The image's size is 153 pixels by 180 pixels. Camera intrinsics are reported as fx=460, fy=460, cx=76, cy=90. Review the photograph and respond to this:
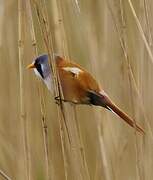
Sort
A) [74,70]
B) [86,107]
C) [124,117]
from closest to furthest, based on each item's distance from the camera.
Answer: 1. [124,117]
2. [74,70]
3. [86,107]

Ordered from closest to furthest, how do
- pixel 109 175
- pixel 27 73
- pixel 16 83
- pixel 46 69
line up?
1. pixel 46 69
2. pixel 109 175
3. pixel 27 73
4. pixel 16 83

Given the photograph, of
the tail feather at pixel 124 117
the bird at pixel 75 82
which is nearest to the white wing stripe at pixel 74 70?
the bird at pixel 75 82

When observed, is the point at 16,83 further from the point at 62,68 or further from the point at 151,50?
the point at 151,50

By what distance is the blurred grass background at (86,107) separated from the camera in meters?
1.35

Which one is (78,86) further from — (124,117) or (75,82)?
(124,117)

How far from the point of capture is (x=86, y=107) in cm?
162

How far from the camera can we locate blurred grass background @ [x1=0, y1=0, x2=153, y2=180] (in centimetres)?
135

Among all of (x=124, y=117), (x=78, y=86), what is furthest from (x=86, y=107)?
(x=124, y=117)

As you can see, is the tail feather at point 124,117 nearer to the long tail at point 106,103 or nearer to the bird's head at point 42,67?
the long tail at point 106,103

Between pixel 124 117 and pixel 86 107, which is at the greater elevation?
pixel 86 107

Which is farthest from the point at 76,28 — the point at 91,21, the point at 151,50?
the point at 151,50

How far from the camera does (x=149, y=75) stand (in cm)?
141

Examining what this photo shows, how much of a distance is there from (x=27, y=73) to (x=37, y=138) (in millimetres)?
276

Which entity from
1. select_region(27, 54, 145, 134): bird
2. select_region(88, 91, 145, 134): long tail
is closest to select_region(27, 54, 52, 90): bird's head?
select_region(27, 54, 145, 134): bird
